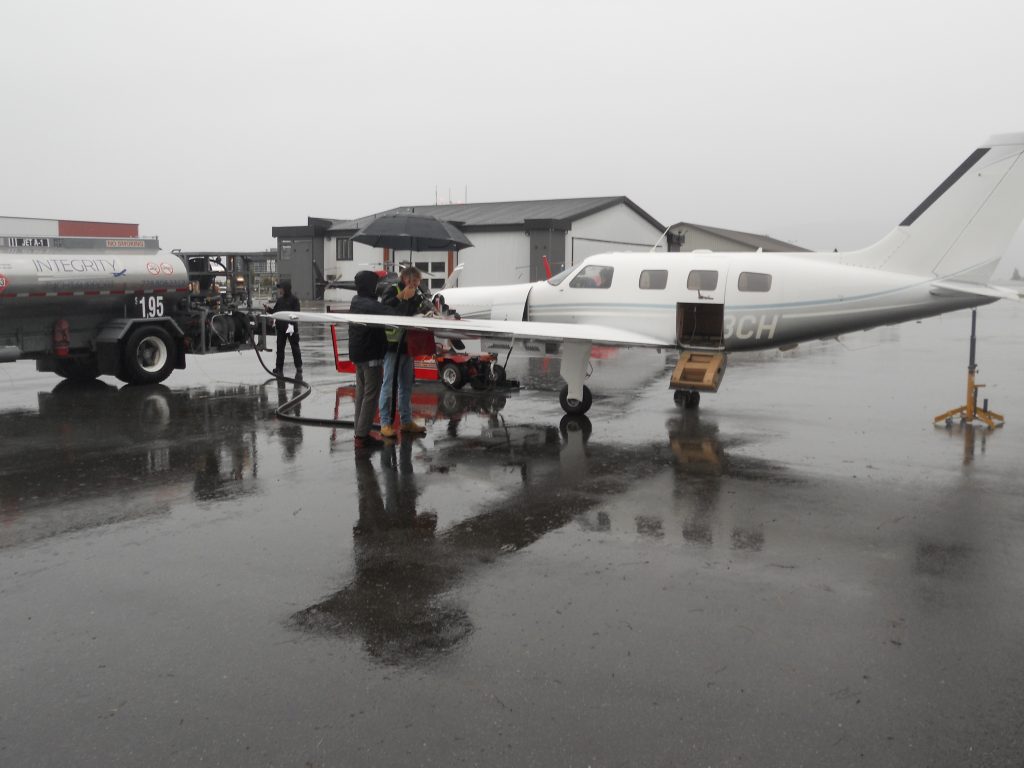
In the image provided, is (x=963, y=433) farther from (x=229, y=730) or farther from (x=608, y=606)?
(x=229, y=730)

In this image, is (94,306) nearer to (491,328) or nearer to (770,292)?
(491,328)

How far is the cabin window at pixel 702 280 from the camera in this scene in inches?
481

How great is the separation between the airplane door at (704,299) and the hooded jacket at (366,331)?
461 cm

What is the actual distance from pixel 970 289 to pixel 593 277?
17.5ft

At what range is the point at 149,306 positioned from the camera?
52.6 ft

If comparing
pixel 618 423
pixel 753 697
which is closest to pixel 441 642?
pixel 753 697

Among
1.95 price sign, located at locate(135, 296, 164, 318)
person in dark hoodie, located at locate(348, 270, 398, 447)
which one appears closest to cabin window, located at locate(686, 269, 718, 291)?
person in dark hoodie, located at locate(348, 270, 398, 447)

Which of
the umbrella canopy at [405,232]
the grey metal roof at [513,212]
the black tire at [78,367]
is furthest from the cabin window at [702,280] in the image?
the grey metal roof at [513,212]

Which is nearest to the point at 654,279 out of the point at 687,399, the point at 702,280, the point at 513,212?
the point at 702,280

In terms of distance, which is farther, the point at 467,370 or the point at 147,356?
the point at 147,356

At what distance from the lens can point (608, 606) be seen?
541cm

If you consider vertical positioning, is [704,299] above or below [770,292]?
below

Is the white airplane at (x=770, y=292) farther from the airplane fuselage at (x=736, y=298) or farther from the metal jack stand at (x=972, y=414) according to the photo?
the metal jack stand at (x=972, y=414)

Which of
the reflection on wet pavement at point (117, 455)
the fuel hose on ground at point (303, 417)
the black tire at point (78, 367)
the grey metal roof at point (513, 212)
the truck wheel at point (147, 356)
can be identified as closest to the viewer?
the reflection on wet pavement at point (117, 455)
